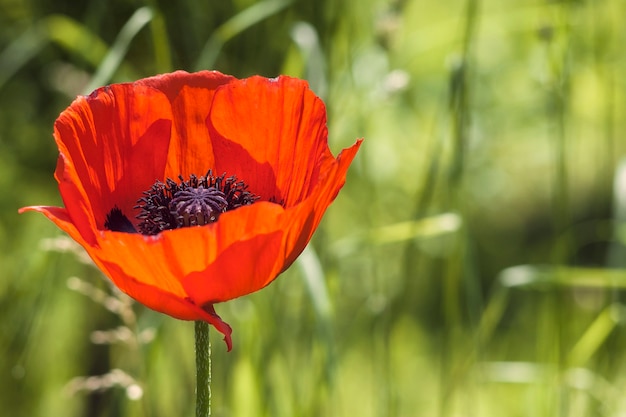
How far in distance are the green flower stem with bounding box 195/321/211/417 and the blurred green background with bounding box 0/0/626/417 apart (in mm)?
238

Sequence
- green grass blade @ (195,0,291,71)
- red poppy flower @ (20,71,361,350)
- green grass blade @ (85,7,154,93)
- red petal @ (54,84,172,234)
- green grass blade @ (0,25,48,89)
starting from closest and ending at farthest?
1. red poppy flower @ (20,71,361,350)
2. red petal @ (54,84,172,234)
3. green grass blade @ (85,7,154,93)
4. green grass blade @ (195,0,291,71)
5. green grass blade @ (0,25,48,89)

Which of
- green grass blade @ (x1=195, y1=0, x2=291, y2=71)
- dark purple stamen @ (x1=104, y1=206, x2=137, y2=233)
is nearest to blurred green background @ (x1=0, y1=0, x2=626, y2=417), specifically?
green grass blade @ (x1=195, y1=0, x2=291, y2=71)

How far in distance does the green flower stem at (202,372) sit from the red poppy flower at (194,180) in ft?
0.04

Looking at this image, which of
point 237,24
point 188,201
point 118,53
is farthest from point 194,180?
point 237,24

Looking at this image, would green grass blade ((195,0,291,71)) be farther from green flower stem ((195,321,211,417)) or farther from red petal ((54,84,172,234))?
green flower stem ((195,321,211,417))

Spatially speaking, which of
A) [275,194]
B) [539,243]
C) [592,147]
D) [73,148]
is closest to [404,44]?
[275,194]

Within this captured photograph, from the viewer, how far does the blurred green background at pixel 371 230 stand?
109 centimetres

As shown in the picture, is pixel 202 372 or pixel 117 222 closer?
pixel 202 372

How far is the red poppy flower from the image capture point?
57 cm

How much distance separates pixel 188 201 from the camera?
0.70m

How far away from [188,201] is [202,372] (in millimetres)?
156

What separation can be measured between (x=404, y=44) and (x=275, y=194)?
0.92m

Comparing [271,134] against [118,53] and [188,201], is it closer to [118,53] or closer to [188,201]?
[188,201]

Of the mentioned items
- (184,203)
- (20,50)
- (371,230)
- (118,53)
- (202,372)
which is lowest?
(202,372)
